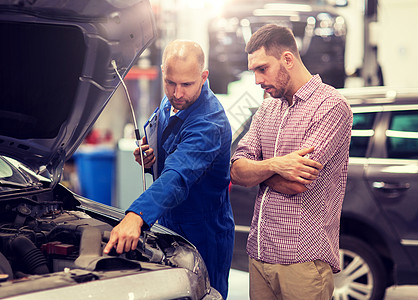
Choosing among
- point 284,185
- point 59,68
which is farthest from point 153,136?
point 284,185

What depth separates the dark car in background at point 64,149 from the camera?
2.49 meters

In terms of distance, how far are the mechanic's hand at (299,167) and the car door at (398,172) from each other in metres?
2.18

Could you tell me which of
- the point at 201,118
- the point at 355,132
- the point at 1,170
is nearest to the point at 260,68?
the point at 201,118

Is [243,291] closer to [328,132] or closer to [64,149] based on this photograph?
[64,149]

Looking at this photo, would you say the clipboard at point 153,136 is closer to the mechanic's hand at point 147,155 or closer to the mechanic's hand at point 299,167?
the mechanic's hand at point 147,155

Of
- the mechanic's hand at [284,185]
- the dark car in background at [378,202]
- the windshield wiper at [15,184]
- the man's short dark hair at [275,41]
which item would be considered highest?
the man's short dark hair at [275,41]

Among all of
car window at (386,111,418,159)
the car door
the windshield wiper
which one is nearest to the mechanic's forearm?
the windshield wiper

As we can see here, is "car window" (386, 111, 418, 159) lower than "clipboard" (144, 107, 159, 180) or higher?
lower

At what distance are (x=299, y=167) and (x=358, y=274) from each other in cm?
255

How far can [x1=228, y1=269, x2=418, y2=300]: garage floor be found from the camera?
15.0 feet

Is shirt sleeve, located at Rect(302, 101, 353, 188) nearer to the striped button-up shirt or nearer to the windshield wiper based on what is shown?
the striped button-up shirt

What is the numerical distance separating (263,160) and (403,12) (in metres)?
15.8

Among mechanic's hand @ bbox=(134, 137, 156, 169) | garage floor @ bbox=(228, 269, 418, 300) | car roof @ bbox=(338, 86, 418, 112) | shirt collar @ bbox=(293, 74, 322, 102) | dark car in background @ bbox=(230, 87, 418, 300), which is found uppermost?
shirt collar @ bbox=(293, 74, 322, 102)

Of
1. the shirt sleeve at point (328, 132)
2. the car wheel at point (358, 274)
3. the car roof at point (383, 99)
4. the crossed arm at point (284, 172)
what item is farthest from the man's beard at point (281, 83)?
the car wheel at point (358, 274)
